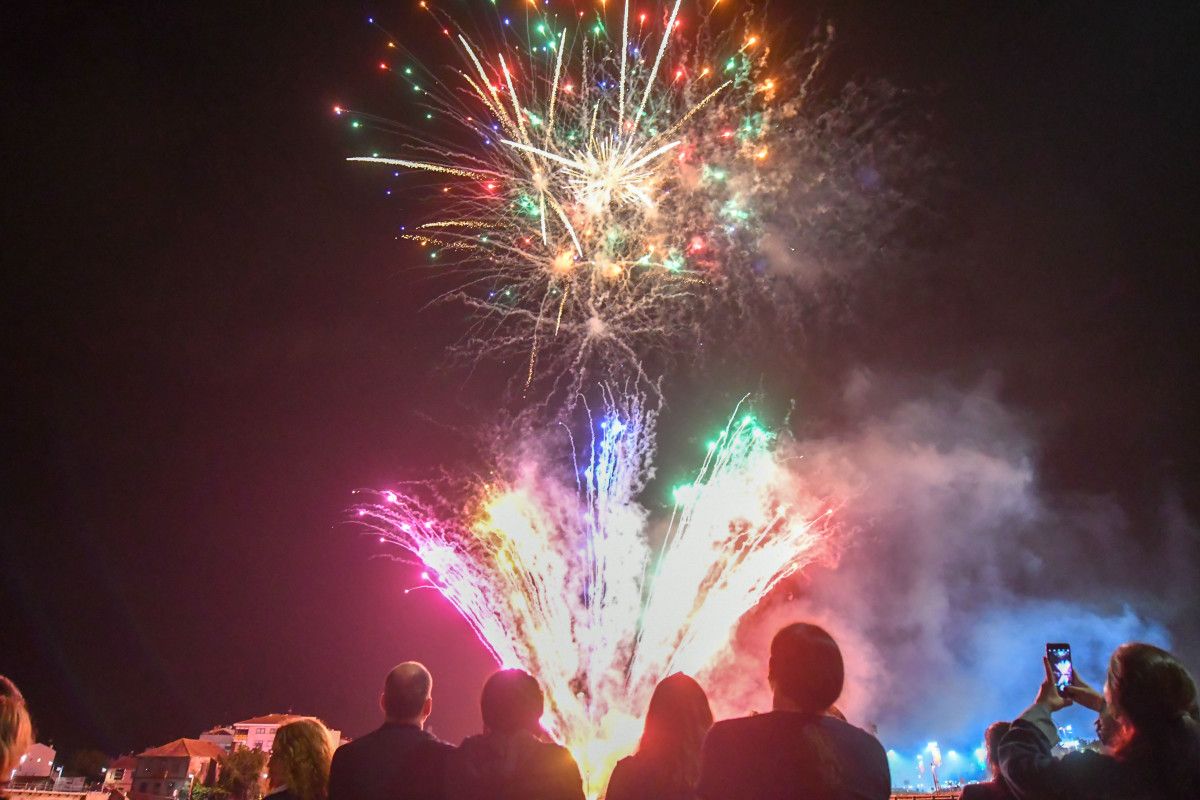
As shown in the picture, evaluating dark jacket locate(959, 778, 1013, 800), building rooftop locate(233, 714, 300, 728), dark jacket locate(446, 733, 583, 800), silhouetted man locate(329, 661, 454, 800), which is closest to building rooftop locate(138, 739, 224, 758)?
building rooftop locate(233, 714, 300, 728)

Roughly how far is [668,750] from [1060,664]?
2.22 meters

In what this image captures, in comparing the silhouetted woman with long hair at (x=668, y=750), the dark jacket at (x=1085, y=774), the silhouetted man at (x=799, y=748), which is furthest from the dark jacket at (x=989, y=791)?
the silhouetted woman with long hair at (x=668, y=750)

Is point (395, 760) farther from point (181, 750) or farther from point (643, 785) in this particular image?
point (181, 750)

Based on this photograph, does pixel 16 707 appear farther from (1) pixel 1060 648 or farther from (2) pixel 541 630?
(2) pixel 541 630

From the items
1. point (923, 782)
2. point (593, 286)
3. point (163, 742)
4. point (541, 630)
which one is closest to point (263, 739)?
point (163, 742)

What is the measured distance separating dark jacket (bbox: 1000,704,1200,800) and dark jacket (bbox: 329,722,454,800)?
266 centimetres

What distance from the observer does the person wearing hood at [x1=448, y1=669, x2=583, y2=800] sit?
3.46m

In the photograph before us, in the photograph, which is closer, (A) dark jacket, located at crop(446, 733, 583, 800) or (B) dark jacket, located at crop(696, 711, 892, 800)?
(B) dark jacket, located at crop(696, 711, 892, 800)

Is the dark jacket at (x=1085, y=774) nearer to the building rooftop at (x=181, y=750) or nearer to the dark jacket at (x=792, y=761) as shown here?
the dark jacket at (x=792, y=761)

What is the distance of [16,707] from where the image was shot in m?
3.11

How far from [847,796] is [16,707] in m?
3.41

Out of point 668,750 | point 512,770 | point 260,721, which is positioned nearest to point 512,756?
point 512,770

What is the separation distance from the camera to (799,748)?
2934mm

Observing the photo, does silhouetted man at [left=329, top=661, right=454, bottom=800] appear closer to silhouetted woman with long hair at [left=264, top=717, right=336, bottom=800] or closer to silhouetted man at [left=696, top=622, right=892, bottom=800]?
silhouetted woman with long hair at [left=264, top=717, right=336, bottom=800]
